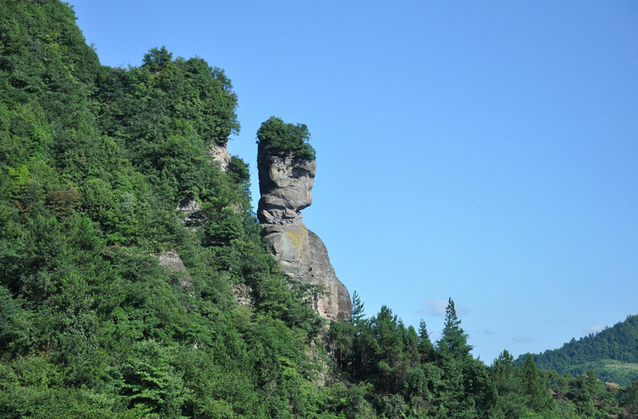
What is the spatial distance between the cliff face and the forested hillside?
2548 millimetres

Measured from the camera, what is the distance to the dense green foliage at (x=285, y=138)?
6775cm

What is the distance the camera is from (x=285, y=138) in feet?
223

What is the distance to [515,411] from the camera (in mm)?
58469

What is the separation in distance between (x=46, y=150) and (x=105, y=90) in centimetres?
1890

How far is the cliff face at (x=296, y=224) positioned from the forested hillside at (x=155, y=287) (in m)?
2.55

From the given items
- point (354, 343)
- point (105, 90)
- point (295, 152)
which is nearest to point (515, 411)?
point (354, 343)

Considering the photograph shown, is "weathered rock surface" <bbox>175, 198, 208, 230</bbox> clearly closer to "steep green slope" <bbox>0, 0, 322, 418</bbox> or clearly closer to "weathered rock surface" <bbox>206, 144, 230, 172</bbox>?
"steep green slope" <bbox>0, 0, 322, 418</bbox>

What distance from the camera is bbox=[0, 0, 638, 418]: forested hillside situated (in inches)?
1363

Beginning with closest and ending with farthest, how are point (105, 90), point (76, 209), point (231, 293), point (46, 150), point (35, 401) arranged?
point (35, 401)
point (76, 209)
point (46, 150)
point (231, 293)
point (105, 90)

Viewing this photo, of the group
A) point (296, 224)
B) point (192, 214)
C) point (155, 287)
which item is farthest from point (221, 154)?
point (155, 287)

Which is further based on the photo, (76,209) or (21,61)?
(21,61)

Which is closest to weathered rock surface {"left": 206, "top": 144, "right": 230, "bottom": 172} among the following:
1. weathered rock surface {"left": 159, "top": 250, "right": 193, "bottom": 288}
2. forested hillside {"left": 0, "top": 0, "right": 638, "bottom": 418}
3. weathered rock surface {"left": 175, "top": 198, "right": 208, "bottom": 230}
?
forested hillside {"left": 0, "top": 0, "right": 638, "bottom": 418}

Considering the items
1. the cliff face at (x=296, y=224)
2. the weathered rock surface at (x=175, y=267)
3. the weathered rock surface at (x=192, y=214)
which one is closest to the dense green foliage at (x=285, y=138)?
the cliff face at (x=296, y=224)

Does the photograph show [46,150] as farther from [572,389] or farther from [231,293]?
[572,389]
